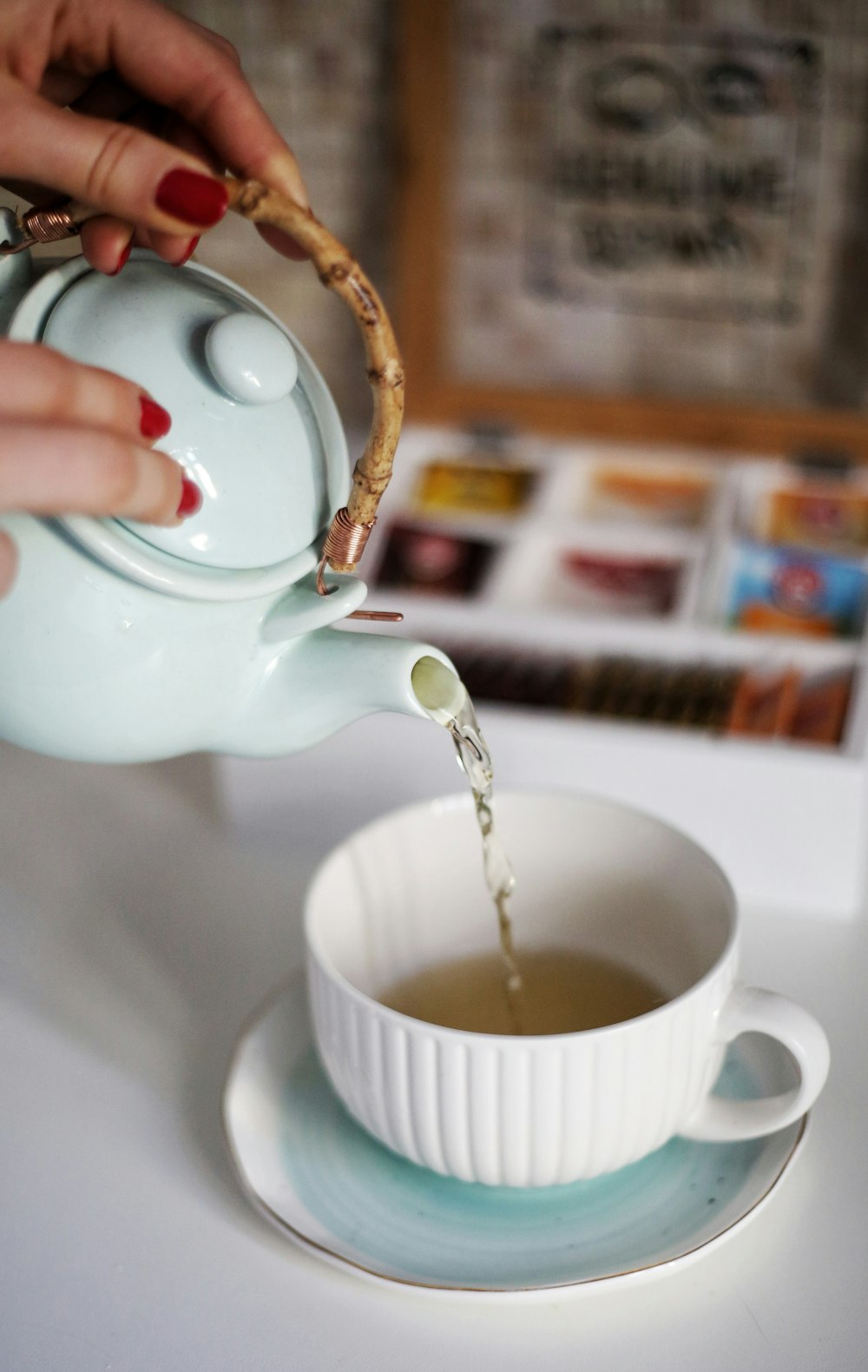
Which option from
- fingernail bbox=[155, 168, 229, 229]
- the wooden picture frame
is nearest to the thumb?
fingernail bbox=[155, 168, 229, 229]

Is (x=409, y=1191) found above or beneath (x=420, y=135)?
beneath

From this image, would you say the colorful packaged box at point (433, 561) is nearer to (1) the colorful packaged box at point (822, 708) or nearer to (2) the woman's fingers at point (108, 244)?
(1) the colorful packaged box at point (822, 708)

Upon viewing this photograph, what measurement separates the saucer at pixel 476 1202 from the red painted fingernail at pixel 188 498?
334 mm

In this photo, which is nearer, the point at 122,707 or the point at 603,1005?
the point at 122,707

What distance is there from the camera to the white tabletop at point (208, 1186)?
1.92 ft

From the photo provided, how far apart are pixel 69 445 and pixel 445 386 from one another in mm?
876

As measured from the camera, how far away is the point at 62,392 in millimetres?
467

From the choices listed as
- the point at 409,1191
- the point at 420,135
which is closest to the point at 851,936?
the point at 409,1191

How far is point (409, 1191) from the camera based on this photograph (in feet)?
2.13

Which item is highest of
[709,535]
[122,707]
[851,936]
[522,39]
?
[522,39]

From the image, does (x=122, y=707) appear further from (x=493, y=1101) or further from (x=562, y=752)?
(x=562, y=752)

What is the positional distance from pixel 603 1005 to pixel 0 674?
0.39 meters

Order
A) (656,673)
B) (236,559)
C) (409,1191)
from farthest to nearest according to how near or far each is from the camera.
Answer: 1. (656,673)
2. (409,1191)
3. (236,559)

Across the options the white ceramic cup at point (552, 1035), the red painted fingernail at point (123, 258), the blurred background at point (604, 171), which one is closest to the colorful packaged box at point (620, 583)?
the blurred background at point (604, 171)
